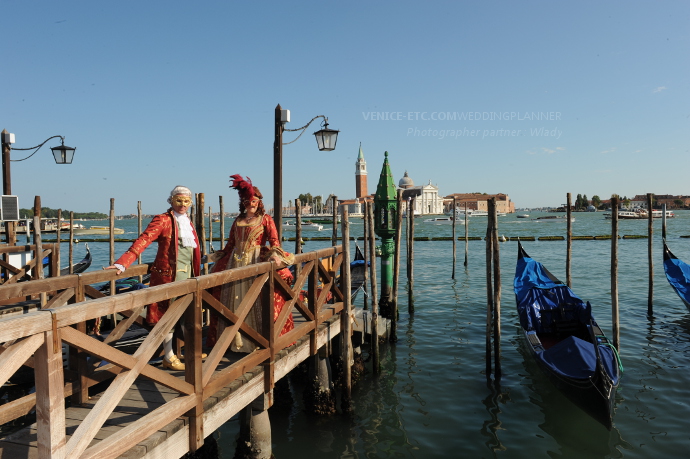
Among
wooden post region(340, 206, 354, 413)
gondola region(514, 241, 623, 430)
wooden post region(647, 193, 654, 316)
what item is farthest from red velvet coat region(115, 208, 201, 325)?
wooden post region(647, 193, 654, 316)

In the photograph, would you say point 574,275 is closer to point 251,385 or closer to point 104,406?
point 251,385

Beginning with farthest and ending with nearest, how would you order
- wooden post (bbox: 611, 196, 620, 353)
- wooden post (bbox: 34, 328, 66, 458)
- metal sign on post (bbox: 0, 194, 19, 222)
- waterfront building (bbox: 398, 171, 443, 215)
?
waterfront building (bbox: 398, 171, 443, 215), metal sign on post (bbox: 0, 194, 19, 222), wooden post (bbox: 611, 196, 620, 353), wooden post (bbox: 34, 328, 66, 458)

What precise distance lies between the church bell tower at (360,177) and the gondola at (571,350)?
104 metres

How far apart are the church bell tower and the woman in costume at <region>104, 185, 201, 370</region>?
10788 cm

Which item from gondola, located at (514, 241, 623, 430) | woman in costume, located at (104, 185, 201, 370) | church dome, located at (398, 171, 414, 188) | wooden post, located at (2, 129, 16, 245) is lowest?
gondola, located at (514, 241, 623, 430)

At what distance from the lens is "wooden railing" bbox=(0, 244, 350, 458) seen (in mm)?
1694

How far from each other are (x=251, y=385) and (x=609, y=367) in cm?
390

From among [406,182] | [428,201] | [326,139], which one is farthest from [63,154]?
[406,182]

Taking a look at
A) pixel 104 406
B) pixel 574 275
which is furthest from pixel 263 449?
pixel 574 275

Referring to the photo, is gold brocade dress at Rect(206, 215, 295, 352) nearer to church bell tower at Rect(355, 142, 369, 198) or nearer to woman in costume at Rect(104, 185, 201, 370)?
woman in costume at Rect(104, 185, 201, 370)

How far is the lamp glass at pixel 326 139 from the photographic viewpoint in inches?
239

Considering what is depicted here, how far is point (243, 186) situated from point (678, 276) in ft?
33.3

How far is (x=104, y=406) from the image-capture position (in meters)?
2.00

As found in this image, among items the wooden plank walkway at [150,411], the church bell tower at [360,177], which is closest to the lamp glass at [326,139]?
the wooden plank walkway at [150,411]
